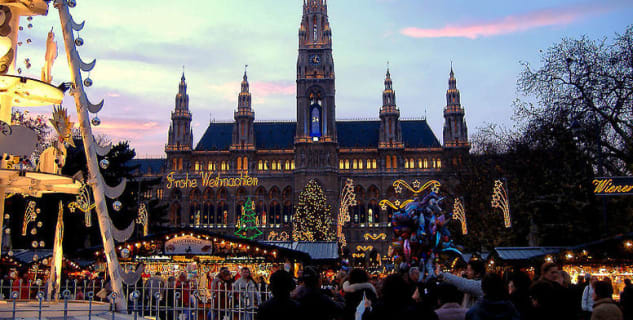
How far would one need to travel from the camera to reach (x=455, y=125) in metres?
74.5

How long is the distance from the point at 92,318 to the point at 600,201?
86.0ft

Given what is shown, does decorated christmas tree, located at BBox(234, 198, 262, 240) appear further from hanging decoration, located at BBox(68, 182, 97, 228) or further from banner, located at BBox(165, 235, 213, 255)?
hanging decoration, located at BBox(68, 182, 97, 228)

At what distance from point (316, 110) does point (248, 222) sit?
16281 millimetres

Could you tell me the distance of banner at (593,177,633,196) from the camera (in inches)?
726

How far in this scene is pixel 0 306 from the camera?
25.8 feet

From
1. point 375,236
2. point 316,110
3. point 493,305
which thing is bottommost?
point 375,236

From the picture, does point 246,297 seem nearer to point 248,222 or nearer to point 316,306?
point 316,306

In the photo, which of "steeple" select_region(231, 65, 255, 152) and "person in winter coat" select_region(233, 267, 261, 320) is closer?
"person in winter coat" select_region(233, 267, 261, 320)

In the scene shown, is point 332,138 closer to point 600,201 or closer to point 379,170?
point 379,170

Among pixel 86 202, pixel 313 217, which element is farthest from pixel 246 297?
pixel 313 217

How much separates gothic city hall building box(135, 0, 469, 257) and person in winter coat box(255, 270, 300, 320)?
6465 cm

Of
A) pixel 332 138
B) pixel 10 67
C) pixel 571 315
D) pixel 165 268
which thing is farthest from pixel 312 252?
pixel 332 138

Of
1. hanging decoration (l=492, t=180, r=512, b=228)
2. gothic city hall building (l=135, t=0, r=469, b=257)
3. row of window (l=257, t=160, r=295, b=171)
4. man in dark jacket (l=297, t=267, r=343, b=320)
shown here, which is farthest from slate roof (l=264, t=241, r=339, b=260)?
row of window (l=257, t=160, r=295, b=171)

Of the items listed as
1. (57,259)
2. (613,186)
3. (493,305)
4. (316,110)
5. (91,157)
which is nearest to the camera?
(493,305)
